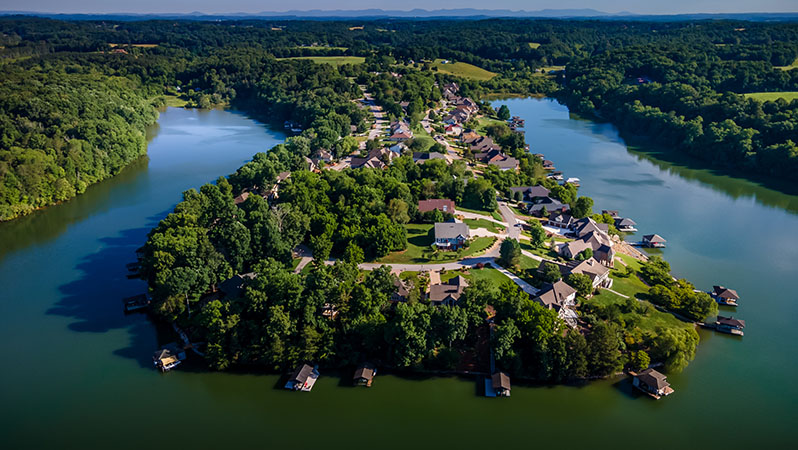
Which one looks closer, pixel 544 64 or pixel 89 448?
pixel 89 448

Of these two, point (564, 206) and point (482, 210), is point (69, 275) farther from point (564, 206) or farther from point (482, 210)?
point (564, 206)

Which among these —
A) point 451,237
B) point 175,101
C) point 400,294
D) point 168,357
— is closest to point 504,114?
point 451,237

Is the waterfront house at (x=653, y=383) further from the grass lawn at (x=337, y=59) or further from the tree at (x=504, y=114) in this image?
the grass lawn at (x=337, y=59)

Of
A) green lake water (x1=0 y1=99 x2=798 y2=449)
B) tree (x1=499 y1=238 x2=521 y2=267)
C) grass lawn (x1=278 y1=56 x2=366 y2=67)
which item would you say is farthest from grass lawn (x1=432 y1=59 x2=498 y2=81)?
tree (x1=499 y1=238 x2=521 y2=267)

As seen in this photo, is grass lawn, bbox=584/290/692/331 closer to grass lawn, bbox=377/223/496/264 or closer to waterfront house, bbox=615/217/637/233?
grass lawn, bbox=377/223/496/264

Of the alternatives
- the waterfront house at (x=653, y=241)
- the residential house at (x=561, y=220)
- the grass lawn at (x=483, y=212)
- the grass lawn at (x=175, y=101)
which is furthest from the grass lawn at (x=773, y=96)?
the grass lawn at (x=175, y=101)

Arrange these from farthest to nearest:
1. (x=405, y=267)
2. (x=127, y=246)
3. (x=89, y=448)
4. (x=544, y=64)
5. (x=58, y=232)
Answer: (x=544, y=64)
(x=58, y=232)
(x=127, y=246)
(x=405, y=267)
(x=89, y=448)

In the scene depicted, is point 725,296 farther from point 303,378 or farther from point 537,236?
point 303,378

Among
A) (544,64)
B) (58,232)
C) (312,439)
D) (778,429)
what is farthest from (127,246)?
(544,64)
